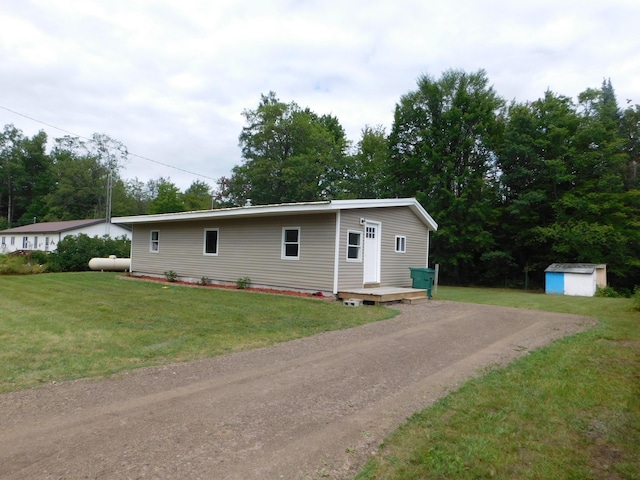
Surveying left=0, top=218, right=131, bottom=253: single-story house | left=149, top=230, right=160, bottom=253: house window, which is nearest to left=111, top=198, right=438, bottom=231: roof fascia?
left=149, top=230, right=160, bottom=253: house window

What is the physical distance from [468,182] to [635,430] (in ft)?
73.7

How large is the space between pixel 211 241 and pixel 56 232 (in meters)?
21.1

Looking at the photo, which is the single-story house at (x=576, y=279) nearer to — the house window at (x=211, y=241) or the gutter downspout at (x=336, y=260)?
the gutter downspout at (x=336, y=260)

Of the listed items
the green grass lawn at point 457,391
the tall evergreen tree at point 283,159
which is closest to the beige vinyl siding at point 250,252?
the green grass lawn at point 457,391

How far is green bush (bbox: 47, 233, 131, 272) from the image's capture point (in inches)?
834

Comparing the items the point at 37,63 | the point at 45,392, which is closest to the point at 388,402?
the point at 45,392

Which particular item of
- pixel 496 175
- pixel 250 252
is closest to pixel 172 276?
pixel 250 252

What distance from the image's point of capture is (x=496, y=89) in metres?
27.0

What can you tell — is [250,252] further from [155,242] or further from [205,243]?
[155,242]

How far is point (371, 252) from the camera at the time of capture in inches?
519

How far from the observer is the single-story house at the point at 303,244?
39.0 ft

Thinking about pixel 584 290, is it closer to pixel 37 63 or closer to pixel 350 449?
pixel 350 449

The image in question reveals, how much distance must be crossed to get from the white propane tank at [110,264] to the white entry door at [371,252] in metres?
14.2

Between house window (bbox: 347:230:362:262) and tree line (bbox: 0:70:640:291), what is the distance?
12550 mm
